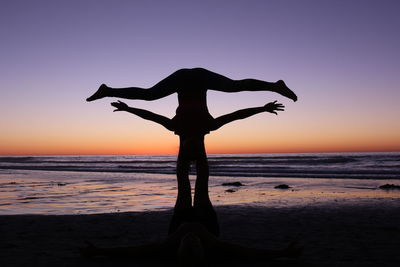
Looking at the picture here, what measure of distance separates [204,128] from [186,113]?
1.42 feet

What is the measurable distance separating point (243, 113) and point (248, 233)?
3.72 metres

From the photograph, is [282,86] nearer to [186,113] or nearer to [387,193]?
[186,113]

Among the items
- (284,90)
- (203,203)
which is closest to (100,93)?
(203,203)

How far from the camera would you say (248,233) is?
8.92 metres

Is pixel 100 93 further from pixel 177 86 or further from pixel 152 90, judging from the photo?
pixel 177 86

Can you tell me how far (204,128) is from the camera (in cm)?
666

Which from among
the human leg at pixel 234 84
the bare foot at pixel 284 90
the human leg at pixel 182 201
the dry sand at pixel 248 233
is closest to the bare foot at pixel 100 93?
the human leg at pixel 234 84

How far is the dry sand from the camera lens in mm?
6227

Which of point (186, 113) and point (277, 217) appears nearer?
point (186, 113)

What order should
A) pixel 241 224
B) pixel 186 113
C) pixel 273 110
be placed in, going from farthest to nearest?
1. pixel 241 224
2. pixel 186 113
3. pixel 273 110

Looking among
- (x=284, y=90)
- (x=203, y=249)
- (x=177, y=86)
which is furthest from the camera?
(x=177, y=86)

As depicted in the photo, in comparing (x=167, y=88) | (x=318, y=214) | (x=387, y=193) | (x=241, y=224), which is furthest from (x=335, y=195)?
(x=167, y=88)

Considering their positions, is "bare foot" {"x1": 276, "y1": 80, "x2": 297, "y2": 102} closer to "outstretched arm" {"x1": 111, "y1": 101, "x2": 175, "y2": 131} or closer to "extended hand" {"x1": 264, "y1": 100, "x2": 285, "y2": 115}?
"extended hand" {"x1": 264, "y1": 100, "x2": 285, "y2": 115}

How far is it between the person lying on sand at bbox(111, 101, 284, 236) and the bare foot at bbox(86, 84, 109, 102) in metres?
0.45
